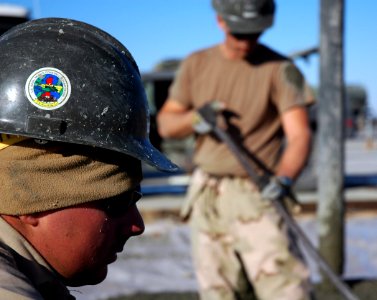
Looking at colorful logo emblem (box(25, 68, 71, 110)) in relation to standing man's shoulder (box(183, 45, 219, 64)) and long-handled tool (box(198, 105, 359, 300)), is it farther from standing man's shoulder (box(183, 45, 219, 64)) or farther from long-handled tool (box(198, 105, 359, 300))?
standing man's shoulder (box(183, 45, 219, 64))

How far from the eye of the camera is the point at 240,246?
440 cm

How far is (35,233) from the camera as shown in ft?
5.86

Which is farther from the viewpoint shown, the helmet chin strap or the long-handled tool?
the long-handled tool

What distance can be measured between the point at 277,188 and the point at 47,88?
2683 mm

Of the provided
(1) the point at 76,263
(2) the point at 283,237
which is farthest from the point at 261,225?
(1) the point at 76,263

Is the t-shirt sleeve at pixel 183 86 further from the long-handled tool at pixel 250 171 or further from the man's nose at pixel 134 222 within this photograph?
the man's nose at pixel 134 222

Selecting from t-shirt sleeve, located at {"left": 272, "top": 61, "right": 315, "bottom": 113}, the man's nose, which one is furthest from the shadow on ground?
the man's nose

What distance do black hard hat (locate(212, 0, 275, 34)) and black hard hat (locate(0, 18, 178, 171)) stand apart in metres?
2.61

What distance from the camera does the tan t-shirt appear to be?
4500 mm

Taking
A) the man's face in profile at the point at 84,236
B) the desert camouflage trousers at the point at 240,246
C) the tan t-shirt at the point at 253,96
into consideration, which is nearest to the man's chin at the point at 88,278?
the man's face in profile at the point at 84,236

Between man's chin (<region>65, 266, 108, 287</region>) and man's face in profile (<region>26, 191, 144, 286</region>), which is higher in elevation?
man's face in profile (<region>26, 191, 144, 286</region>)

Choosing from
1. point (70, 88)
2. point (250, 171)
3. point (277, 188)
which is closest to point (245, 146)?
point (250, 171)

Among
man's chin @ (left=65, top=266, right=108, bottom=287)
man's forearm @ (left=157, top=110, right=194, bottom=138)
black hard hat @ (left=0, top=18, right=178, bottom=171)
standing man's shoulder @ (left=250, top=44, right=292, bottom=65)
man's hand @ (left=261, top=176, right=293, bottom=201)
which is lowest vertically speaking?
man's hand @ (left=261, top=176, right=293, bottom=201)

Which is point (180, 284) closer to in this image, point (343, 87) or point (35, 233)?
point (343, 87)
